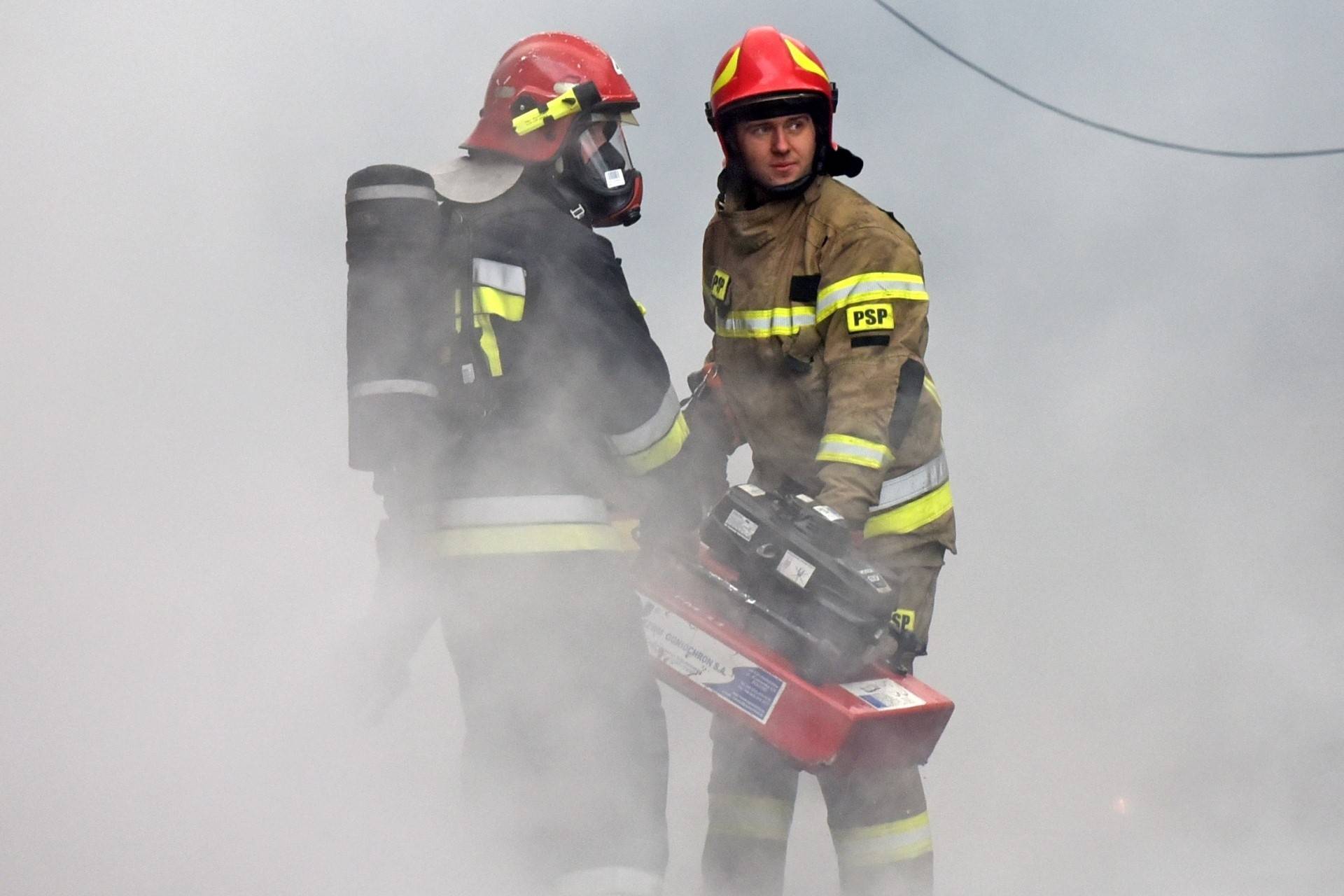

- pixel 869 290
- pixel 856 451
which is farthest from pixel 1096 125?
pixel 856 451

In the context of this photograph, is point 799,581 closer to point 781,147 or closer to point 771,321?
point 771,321

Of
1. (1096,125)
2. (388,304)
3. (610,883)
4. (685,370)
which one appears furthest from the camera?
(1096,125)

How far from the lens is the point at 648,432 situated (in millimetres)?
3109

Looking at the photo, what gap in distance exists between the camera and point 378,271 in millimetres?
2936

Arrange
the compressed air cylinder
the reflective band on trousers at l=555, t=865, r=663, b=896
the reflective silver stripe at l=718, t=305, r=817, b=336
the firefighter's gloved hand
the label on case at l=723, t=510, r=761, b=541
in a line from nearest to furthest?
the compressed air cylinder → the reflective band on trousers at l=555, t=865, r=663, b=896 → the label on case at l=723, t=510, r=761, b=541 → the firefighter's gloved hand → the reflective silver stripe at l=718, t=305, r=817, b=336

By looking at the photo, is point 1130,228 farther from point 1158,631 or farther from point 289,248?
point 289,248

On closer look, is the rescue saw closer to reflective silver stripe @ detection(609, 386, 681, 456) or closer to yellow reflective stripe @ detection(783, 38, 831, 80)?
reflective silver stripe @ detection(609, 386, 681, 456)

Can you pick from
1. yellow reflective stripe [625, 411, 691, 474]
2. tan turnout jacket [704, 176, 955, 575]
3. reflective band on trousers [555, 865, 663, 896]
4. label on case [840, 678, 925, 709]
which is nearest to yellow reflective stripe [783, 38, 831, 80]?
tan turnout jacket [704, 176, 955, 575]

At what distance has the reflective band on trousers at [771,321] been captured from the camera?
365 cm

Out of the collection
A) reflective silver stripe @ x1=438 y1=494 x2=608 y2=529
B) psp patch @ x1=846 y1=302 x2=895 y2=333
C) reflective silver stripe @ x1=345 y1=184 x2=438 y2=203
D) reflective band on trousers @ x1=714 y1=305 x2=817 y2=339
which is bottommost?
reflective silver stripe @ x1=438 y1=494 x2=608 y2=529

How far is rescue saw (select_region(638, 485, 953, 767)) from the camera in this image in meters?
3.19

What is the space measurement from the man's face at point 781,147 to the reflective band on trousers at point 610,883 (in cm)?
171

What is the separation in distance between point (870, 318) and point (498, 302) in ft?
3.19

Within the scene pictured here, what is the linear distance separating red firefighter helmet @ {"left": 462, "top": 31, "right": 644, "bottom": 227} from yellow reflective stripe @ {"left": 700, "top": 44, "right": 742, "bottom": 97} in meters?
0.43
